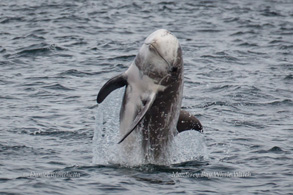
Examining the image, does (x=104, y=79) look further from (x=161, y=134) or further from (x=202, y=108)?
(x=161, y=134)

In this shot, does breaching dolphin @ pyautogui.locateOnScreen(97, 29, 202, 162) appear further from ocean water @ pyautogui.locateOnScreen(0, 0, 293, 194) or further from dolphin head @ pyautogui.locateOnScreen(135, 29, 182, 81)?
ocean water @ pyautogui.locateOnScreen(0, 0, 293, 194)

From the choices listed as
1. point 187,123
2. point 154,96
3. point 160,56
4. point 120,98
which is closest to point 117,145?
point 120,98

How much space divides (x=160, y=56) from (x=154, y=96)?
699mm

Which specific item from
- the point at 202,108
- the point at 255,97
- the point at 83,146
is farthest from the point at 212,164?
the point at 255,97

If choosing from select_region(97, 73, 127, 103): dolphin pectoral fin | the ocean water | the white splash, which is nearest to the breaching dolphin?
select_region(97, 73, 127, 103): dolphin pectoral fin

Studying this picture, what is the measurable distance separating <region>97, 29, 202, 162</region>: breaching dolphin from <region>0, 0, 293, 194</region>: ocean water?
455 millimetres

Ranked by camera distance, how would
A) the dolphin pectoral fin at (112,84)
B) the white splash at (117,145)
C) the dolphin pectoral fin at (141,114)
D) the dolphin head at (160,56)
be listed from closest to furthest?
the dolphin pectoral fin at (141,114) < the dolphin head at (160,56) < the dolphin pectoral fin at (112,84) < the white splash at (117,145)

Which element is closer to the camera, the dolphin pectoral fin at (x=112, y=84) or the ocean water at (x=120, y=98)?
the ocean water at (x=120, y=98)

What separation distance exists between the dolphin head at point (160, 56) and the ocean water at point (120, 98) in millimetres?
1532

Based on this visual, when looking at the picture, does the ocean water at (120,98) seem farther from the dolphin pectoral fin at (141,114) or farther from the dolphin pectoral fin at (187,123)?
the dolphin pectoral fin at (141,114)

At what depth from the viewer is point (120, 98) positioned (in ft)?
47.1

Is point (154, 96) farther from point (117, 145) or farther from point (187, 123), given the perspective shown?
point (117, 145)

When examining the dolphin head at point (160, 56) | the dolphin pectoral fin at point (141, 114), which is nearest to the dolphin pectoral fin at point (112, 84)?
the dolphin head at point (160, 56)

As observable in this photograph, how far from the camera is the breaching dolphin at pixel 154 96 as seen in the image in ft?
42.5
